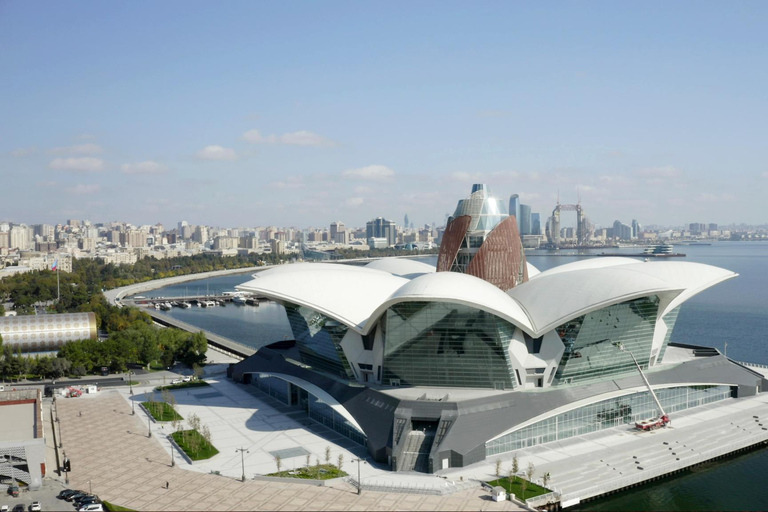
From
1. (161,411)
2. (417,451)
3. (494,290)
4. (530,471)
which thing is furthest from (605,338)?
(161,411)

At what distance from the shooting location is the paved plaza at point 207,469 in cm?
2664

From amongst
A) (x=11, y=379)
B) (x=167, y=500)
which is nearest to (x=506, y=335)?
(x=167, y=500)

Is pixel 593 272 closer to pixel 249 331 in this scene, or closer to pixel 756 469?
pixel 756 469

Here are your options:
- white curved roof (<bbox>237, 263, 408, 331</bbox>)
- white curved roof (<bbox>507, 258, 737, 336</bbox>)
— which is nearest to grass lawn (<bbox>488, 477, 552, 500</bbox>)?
white curved roof (<bbox>507, 258, 737, 336</bbox>)

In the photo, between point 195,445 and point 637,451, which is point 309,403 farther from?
point 637,451

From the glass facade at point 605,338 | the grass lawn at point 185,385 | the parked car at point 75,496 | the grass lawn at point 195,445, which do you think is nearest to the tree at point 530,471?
the glass facade at point 605,338

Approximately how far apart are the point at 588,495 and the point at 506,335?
30.4 feet

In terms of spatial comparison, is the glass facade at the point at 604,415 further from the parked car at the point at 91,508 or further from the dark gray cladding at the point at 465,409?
the parked car at the point at 91,508

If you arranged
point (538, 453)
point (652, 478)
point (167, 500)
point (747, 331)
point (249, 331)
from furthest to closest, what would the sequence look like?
point (249, 331) → point (747, 331) → point (538, 453) → point (652, 478) → point (167, 500)

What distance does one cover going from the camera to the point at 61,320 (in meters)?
59.7

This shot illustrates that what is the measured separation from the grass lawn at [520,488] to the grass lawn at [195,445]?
14189 millimetres

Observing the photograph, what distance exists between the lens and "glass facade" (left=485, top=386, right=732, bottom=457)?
1297 inches

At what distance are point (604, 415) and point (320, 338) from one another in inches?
685

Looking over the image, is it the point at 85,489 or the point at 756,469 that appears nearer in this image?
the point at 85,489
